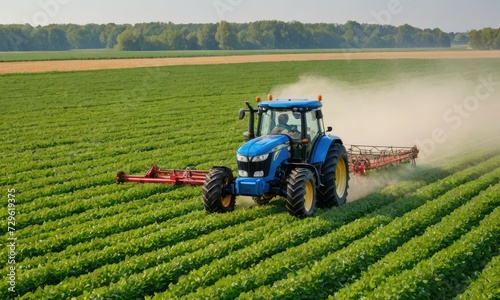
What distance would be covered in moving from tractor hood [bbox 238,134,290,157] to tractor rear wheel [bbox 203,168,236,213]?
61 centimetres

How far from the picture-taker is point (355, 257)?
9.50 meters

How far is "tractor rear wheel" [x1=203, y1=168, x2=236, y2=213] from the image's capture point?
39.8 ft

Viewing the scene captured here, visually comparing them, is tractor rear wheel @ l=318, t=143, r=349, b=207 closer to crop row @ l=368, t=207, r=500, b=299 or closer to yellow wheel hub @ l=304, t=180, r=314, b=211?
yellow wheel hub @ l=304, t=180, r=314, b=211

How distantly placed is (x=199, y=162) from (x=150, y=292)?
10586 millimetres

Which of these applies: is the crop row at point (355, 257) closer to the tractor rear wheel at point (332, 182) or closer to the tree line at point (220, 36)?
the tractor rear wheel at point (332, 182)

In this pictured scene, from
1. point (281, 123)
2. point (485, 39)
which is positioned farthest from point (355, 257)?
point (485, 39)

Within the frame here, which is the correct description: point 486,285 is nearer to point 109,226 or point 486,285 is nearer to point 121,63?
point 109,226

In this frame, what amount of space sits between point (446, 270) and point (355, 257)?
4.64 ft

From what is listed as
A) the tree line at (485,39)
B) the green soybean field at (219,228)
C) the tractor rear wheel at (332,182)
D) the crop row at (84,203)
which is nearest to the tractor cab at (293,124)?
the tractor rear wheel at (332,182)

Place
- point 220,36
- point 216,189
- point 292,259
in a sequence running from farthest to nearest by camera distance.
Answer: point 220,36
point 216,189
point 292,259

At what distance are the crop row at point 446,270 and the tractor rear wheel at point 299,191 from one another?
3108mm

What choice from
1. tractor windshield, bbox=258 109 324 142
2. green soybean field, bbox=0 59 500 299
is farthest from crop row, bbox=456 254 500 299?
tractor windshield, bbox=258 109 324 142

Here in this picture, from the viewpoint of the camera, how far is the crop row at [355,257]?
838 cm

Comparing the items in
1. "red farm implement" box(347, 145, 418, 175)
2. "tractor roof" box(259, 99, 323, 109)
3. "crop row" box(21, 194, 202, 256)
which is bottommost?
"crop row" box(21, 194, 202, 256)
